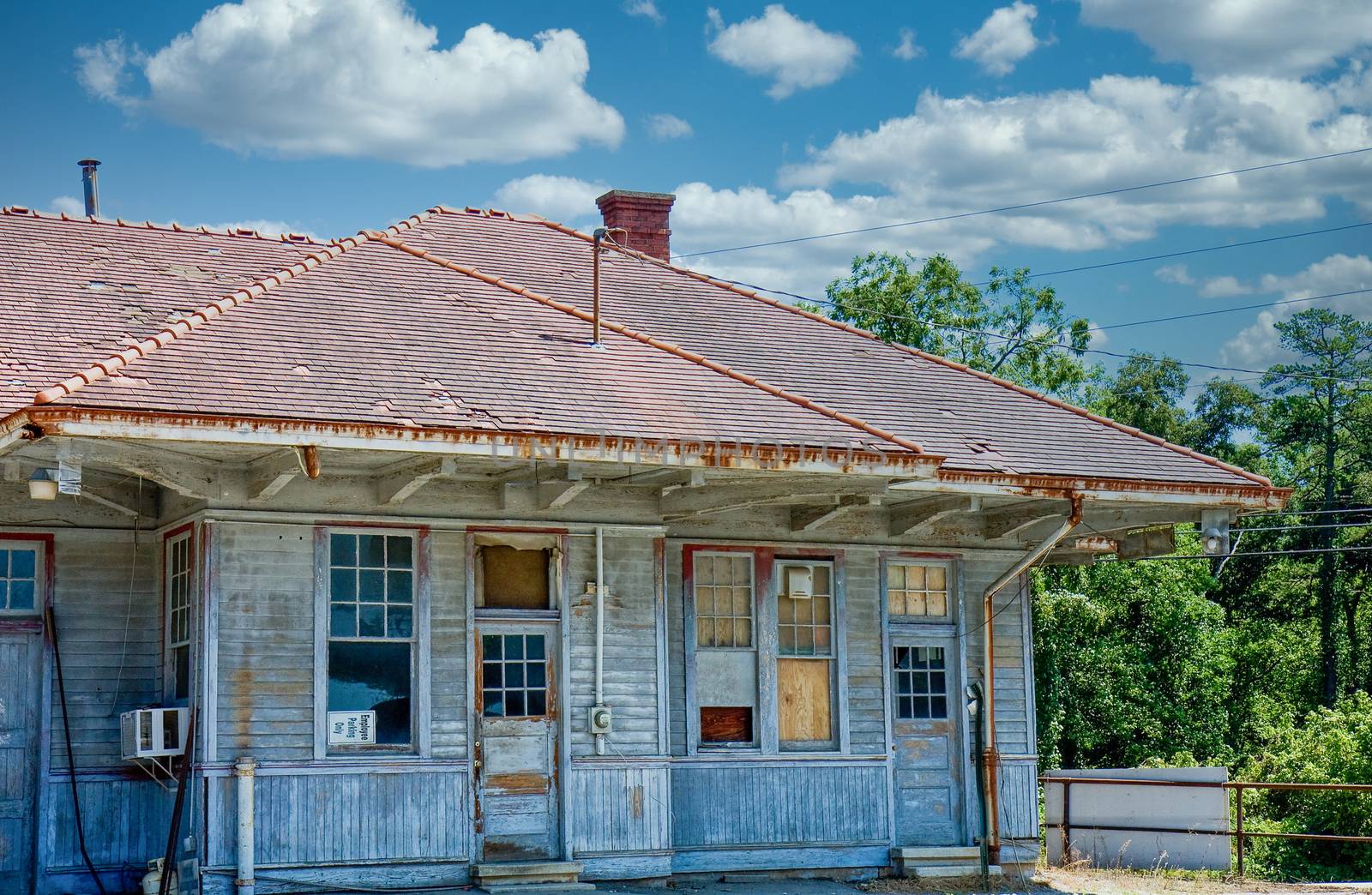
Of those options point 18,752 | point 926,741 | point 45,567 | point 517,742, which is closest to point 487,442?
point 517,742

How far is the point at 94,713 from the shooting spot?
12.9 meters

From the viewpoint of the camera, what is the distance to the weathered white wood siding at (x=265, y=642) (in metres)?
12.0

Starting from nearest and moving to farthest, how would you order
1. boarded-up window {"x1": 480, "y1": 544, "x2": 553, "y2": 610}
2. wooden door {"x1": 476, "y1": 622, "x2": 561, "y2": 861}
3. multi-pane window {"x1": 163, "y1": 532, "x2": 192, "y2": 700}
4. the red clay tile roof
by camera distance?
the red clay tile roof < multi-pane window {"x1": 163, "y1": 532, "x2": 192, "y2": 700} < wooden door {"x1": 476, "y1": 622, "x2": 561, "y2": 861} < boarded-up window {"x1": 480, "y1": 544, "x2": 553, "y2": 610}

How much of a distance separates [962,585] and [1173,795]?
3.20 meters

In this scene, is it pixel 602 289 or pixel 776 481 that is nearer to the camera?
pixel 776 481

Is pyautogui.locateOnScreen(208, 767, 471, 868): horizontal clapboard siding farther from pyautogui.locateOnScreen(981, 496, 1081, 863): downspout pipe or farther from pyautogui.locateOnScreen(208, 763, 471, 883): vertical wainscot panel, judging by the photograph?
pyautogui.locateOnScreen(981, 496, 1081, 863): downspout pipe

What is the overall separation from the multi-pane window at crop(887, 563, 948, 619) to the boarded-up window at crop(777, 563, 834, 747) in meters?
0.76

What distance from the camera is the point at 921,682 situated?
606 inches

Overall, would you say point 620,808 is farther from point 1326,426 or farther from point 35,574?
point 1326,426

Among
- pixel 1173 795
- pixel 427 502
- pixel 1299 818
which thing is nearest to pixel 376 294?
pixel 427 502

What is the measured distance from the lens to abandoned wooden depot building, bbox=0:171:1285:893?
11867mm

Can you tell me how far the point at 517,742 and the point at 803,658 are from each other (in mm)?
2988

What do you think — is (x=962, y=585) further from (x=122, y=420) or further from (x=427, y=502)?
(x=122, y=420)

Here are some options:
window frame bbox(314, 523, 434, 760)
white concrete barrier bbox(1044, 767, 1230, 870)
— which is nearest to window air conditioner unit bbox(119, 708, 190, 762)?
window frame bbox(314, 523, 434, 760)
